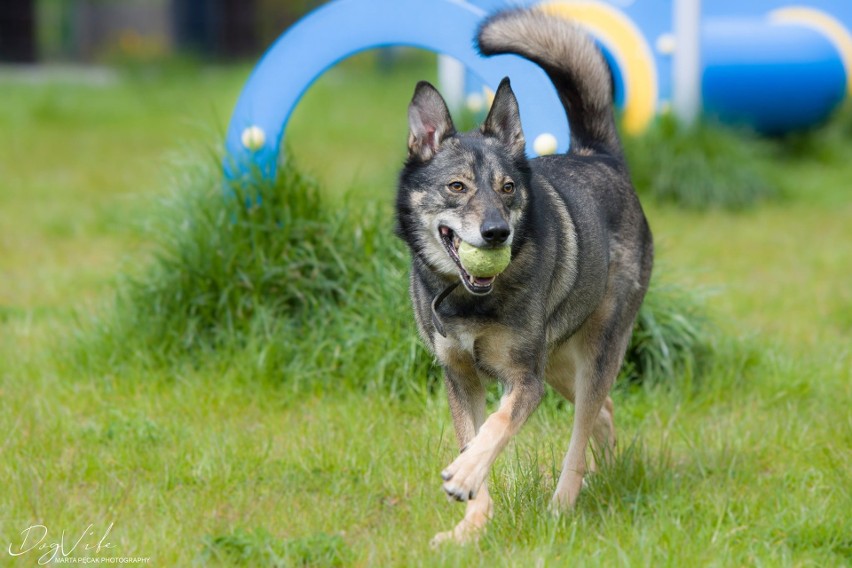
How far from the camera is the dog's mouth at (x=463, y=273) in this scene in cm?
353

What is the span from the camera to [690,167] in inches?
373

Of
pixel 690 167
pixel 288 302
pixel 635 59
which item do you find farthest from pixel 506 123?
pixel 635 59

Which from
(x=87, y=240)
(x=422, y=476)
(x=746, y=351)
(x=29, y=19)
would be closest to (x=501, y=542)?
(x=422, y=476)

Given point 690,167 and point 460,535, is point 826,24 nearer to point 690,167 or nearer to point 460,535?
point 690,167

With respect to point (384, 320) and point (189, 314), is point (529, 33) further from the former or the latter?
point (189, 314)

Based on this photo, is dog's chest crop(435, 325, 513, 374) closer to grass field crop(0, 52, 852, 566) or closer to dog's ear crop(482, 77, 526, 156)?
grass field crop(0, 52, 852, 566)

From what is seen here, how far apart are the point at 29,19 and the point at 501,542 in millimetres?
20503

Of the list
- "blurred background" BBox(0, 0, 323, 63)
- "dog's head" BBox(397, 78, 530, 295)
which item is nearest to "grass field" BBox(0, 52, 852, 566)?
"dog's head" BBox(397, 78, 530, 295)

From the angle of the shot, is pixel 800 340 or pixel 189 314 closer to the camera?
pixel 189 314

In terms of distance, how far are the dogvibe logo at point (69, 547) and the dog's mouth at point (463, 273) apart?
1.33m

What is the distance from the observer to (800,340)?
19.9 ft

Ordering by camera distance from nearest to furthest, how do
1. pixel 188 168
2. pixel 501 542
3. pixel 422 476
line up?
pixel 501 542, pixel 422 476, pixel 188 168

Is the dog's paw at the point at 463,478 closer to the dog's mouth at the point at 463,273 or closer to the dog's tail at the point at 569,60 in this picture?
the dog's mouth at the point at 463,273

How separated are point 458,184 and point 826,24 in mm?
9369
